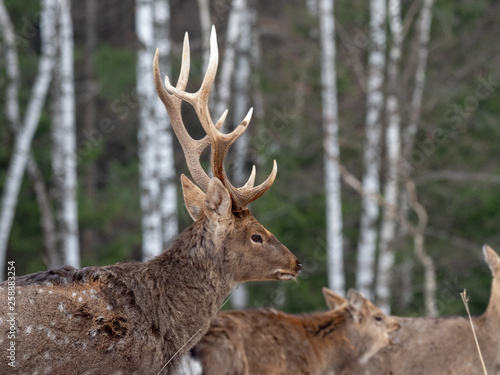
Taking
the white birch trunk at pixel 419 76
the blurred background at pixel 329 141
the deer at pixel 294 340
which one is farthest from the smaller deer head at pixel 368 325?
the white birch trunk at pixel 419 76

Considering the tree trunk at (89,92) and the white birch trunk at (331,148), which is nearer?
the white birch trunk at (331,148)

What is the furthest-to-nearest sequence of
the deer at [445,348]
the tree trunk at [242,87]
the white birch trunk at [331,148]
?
the tree trunk at [242,87] < the white birch trunk at [331,148] < the deer at [445,348]

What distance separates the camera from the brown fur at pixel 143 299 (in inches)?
181

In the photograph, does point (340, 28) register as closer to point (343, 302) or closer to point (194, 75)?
point (194, 75)

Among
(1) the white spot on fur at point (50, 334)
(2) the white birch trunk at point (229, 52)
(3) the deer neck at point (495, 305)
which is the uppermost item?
(2) the white birch trunk at point (229, 52)

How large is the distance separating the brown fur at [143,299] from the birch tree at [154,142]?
484 cm

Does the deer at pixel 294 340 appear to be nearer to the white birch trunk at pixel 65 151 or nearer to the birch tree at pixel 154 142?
the birch tree at pixel 154 142


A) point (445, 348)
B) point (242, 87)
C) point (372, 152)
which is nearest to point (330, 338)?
point (445, 348)

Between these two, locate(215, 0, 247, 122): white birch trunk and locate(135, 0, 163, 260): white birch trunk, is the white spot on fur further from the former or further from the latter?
locate(215, 0, 247, 122): white birch trunk

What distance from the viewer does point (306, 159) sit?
17.7 m

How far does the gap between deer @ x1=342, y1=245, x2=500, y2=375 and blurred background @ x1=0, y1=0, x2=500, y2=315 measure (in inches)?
232

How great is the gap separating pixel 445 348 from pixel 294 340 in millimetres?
1724

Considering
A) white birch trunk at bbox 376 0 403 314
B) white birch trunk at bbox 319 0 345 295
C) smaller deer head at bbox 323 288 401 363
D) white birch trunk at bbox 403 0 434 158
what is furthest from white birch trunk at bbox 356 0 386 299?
smaller deer head at bbox 323 288 401 363

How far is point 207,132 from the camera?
5715 millimetres
